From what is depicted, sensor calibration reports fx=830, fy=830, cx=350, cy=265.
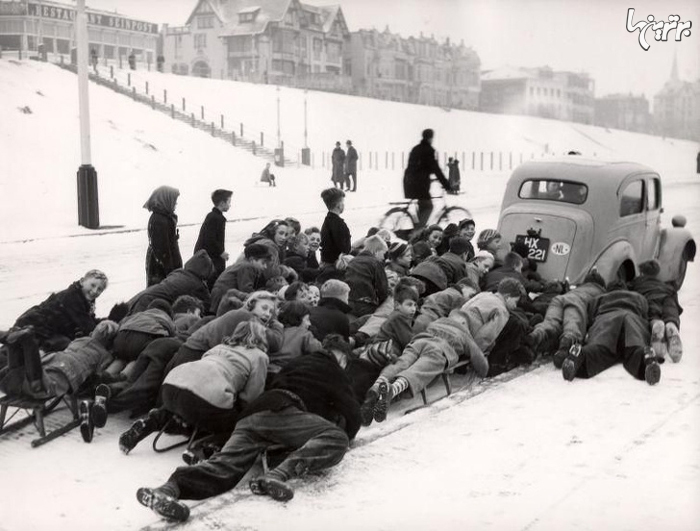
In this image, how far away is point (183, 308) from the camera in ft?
24.4

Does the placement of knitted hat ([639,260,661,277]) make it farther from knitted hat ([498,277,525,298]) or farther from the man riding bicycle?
the man riding bicycle

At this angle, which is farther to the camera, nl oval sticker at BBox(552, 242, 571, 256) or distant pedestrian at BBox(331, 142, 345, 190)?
distant pedestrian at BBox(331, 142, 345, 190)

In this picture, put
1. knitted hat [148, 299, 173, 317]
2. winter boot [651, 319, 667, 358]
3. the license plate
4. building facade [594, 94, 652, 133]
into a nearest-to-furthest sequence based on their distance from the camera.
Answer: knitted hat [148, 299, 173, 317]
winter boot [651, 319, 667, 358]
the license plate
building facade [594, 94, 652, 133]

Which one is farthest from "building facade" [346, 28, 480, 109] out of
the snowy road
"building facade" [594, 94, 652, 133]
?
the snowy road

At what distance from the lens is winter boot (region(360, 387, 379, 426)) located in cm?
617

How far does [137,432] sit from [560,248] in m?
6.37

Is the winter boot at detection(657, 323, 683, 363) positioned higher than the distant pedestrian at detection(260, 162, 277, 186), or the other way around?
the distant pedestrian at detection(260, 162, 277, 186)

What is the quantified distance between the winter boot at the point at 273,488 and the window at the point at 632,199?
7179 mm

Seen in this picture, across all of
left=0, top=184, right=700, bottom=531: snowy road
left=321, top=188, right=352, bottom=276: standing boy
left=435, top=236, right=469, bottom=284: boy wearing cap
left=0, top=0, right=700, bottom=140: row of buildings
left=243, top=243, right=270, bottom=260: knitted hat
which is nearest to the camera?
left=0, top=184, right=700, bottom=531: snowy road

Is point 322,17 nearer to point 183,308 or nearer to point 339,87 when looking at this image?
point 339,87

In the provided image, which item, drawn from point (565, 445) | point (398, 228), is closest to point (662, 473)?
point (565, 445)

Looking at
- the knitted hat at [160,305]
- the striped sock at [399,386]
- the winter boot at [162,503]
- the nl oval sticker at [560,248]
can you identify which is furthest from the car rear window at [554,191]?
the winter boot at [162,503]

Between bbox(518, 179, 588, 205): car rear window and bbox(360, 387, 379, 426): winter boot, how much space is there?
5506mm

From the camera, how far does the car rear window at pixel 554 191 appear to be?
1074cm
